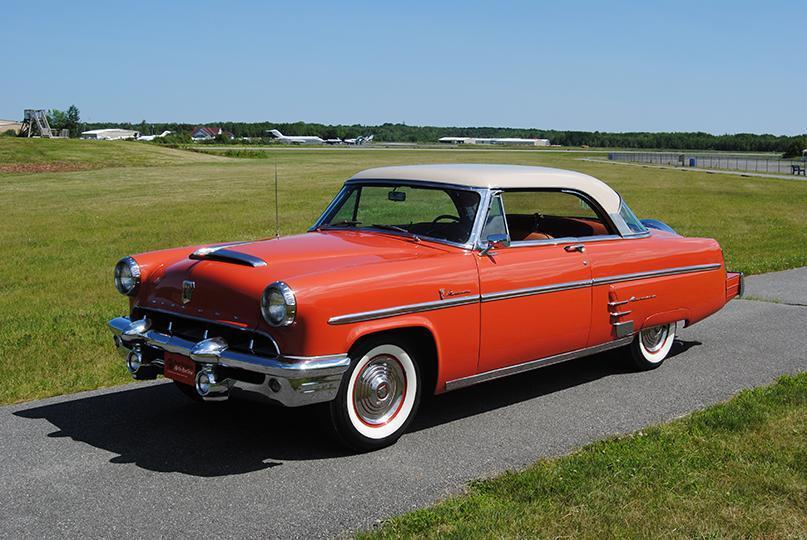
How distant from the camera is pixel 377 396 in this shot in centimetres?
477

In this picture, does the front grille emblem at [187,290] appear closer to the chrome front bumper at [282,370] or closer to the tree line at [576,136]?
the chrome front bumper at [282,370]

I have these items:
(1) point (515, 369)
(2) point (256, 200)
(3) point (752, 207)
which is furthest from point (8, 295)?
(3) point (752, 207)

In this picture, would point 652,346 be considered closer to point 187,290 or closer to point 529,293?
point 529,293

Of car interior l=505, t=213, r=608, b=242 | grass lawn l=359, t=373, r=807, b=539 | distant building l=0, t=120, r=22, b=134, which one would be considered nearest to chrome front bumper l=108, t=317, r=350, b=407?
grass lawn l=359, t=373, r=807, b=539

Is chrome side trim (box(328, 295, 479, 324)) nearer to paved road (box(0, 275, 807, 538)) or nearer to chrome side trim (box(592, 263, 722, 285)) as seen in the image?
paved road (box(0, 275, 807, 538))

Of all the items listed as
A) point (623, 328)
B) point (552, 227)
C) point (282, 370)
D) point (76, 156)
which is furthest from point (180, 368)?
point (76, 156)

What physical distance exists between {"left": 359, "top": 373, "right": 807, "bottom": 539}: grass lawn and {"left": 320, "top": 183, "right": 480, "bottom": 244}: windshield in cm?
163

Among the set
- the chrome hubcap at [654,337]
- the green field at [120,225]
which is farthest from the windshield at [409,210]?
the green field at [120,225]

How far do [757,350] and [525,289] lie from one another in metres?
2.82

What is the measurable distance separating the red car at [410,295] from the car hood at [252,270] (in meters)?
0.01

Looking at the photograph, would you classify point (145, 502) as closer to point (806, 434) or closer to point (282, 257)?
point (282, 257)

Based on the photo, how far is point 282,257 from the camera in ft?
16.3

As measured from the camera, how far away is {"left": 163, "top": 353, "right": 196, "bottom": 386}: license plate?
183 inches

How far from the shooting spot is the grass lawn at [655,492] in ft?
12.1
